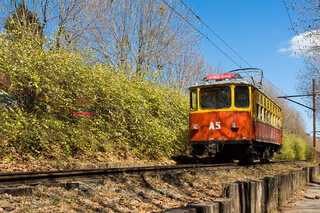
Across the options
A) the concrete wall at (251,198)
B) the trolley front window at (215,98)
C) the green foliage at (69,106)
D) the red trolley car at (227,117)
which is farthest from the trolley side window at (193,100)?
the concrete wall at (251,198)

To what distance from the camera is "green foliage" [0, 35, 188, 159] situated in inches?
342

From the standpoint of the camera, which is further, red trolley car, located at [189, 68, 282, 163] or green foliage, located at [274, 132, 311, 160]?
green foliage, located at [274, 132, 311, 160]

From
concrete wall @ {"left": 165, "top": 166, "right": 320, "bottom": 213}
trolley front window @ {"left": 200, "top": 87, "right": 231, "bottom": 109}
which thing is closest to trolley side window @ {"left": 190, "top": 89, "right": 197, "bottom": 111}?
trolley front window @ {"left": 200, "top": 87, "right": 231, "bottom": 109}

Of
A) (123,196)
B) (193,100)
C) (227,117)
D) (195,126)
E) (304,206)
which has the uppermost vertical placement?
(193,100)

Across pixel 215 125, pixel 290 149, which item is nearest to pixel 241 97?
pixel 215 125

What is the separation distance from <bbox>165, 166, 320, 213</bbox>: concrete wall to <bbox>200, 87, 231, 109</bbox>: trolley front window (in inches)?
187

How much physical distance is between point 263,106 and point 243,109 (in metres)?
2.10

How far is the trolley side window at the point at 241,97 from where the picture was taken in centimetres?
1162

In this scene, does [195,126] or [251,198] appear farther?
[195,126]

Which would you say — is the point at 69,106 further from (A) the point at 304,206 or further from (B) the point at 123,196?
(A) the point at 304,206

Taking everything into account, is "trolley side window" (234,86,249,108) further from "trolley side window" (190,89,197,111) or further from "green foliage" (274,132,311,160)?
"green foliage" (274,132,311,160)

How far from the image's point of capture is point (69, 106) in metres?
9.58

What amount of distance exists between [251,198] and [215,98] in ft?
25.6

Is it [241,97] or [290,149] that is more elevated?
[241,97]
